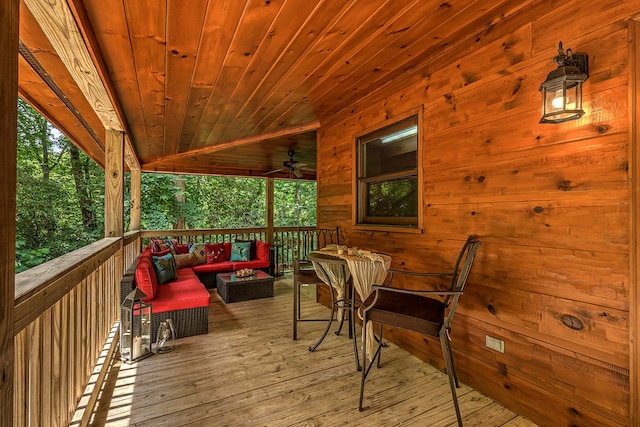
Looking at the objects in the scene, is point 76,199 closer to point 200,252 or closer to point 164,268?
point 200,252

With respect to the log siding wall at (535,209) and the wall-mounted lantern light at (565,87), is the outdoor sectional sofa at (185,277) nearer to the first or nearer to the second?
the log siding wall at (535,209)

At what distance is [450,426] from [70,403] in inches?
85.4

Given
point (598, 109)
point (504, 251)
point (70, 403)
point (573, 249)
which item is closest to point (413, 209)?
point (504, 251)

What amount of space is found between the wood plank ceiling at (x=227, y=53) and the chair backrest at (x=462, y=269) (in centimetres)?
142

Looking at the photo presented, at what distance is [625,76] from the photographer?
1436mm

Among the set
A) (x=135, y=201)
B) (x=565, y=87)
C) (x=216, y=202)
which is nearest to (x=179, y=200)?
(x=216, y=202)

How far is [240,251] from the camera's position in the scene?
17.8 feet

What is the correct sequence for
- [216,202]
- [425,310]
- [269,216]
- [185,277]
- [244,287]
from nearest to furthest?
[425,310] → [185,277] → [244,287] → [269,216] → [216,202]

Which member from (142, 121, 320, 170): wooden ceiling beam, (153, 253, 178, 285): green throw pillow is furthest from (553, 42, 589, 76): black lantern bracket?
(153, 253, 178, 285): green throw pillow

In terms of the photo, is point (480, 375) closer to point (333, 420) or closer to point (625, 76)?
point (333, 420)

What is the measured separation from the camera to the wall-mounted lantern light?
4.91 ft

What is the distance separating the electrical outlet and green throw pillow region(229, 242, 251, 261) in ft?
13.6

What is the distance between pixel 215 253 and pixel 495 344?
4.51m

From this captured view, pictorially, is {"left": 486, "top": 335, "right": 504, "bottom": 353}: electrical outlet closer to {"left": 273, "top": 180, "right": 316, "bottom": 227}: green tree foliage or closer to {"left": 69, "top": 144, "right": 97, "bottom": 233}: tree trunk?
{"left": 69, "top": 144, "right": 97, "bottom": 233}: tree trunk
